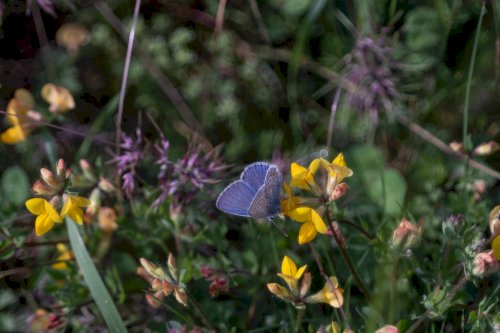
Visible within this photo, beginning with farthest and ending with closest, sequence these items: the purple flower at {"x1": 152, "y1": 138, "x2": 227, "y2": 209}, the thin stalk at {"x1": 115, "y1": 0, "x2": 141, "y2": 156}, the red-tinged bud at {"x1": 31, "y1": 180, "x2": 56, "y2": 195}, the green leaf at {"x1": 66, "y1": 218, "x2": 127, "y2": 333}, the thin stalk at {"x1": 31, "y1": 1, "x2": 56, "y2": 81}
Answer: the thin stalk at {"x1": 31, "y1": 1, "x2": 56, "y2": 81} < the thin stalk at {"x1": 115, "y1": 0, "x2": 141, "y2": 156} < the purple flower at {"x1": 152, "y1": 138, "x2": 227, "y2": 209} < the green leaf at {"x1": 66, "y1": 218, "x2": 127, "y2": 333} < the red-tinged bud at {"x1": 31, "y1": 180, "x2": 56, "y2": 195}

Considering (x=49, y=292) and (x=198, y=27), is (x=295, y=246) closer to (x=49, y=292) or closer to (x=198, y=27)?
(x=49, y=292)

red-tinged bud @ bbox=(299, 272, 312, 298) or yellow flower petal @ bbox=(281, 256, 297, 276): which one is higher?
yellow flower petal @ bbox=(281, 256, 297, 276)

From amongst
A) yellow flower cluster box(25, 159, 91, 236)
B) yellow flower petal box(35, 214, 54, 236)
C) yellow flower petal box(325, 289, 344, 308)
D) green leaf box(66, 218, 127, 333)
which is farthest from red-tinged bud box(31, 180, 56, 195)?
yellow flower petal box(325, 289, 344, 308)

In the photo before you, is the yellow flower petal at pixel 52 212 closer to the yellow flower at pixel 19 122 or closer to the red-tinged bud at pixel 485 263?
the yellow flower at pixel 19 122

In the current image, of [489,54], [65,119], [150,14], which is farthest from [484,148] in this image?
[65,119]

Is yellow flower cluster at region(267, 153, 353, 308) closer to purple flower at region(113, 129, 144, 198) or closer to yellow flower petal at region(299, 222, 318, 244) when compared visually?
yellow flower petal at region(299, 222, 318, 244)

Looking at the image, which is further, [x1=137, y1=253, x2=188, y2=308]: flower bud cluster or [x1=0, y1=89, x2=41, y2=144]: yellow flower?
[x1=0, y1=89, x2=41, y2=144]: yellow flower

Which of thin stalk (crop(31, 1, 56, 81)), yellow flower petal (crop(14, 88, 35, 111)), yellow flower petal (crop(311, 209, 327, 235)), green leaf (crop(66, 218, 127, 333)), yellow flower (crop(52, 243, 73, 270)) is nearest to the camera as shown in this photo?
yellow flower petal (crop(311, 209, 327, 235))

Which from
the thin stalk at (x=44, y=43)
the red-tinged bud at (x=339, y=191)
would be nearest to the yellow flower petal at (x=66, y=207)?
the red-tinged bud at (x=339, y=191)

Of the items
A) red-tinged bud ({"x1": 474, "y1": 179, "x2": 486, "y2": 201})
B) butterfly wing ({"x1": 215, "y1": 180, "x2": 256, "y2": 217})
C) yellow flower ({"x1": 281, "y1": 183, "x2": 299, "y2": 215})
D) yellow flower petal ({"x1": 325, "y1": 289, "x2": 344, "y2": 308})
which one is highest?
butterfly wing ({"x1": 215, "y1": 180, "x2": 256, "y2": 217})
